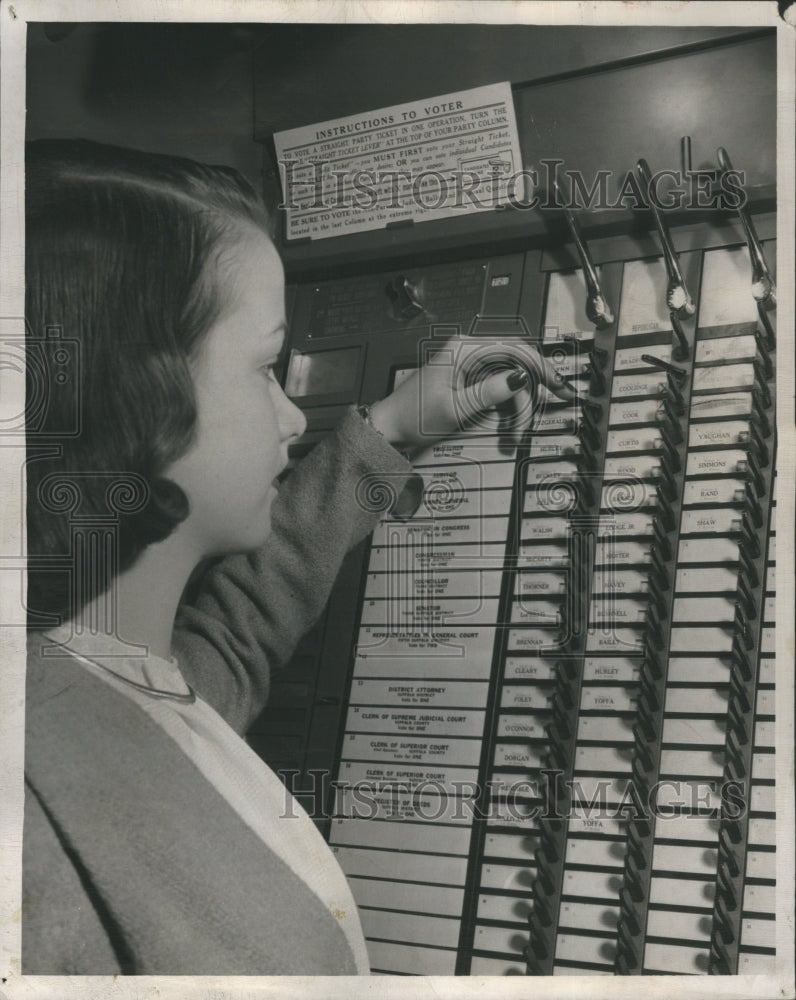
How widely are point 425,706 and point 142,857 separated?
14.2 inches

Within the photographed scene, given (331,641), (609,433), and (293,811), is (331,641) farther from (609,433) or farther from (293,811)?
(609,433)

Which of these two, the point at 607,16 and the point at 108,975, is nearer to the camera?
the point at 108,975

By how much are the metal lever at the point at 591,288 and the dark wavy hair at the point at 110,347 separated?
0.41 meters

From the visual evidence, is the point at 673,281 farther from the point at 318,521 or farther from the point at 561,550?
the point at 318,521

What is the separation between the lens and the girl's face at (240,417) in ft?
4.10

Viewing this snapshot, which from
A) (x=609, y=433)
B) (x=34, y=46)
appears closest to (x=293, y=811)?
(x=609, y=433)

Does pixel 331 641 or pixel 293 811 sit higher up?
pixel 331 641

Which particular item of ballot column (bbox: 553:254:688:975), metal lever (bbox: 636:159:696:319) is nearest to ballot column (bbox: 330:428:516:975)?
ballot column (bbox: 553:254:688:975)

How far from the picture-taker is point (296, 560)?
1.30m

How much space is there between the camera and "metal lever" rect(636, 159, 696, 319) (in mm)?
1244

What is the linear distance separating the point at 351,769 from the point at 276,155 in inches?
30.8

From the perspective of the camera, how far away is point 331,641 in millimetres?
1289

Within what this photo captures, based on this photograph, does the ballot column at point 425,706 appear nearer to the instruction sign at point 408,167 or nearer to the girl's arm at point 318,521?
the girl's arm at point 318,521

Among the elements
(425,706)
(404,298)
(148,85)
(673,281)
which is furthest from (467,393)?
(148,85)
